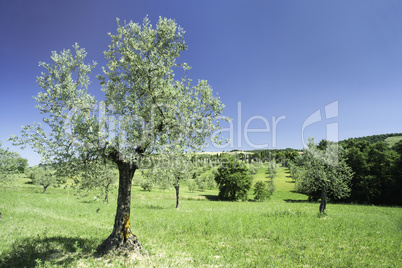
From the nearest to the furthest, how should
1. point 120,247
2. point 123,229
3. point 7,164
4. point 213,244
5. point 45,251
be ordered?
point 120,247 < point 123,229 < point 45,251 < point 213,244 < point 7,164

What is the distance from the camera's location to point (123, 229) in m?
11.7

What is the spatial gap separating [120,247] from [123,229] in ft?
3.34

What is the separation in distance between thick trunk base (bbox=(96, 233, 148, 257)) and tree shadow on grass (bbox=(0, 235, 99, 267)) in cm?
74

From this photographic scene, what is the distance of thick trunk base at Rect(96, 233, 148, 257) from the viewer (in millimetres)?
11383

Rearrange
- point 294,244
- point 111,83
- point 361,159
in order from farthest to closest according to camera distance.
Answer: point 361,159 < point 294,244 < point 111,83

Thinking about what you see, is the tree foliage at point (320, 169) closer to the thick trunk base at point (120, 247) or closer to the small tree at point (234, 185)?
the thick trunk base at point (120, 247)

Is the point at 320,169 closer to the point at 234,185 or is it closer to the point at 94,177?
the point at 94,177

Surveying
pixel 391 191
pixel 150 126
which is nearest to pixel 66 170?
pixel 150 126

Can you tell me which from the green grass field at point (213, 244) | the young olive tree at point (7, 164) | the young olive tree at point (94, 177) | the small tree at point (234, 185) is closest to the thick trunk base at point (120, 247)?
the green grass field at point (213, 244)

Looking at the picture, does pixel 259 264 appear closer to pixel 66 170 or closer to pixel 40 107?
pixel 66 170

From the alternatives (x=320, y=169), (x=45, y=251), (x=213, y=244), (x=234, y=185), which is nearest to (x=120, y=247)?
(x=45, y=251)

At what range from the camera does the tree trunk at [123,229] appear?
11.5 metres

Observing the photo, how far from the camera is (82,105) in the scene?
39.8 ft

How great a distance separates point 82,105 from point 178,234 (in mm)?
13851
